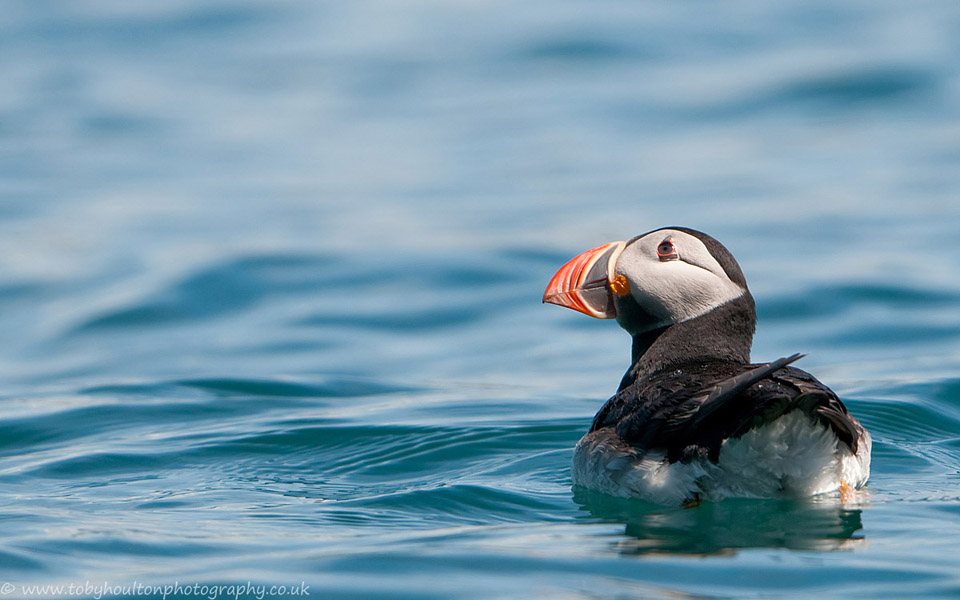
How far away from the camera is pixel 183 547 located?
533 cm

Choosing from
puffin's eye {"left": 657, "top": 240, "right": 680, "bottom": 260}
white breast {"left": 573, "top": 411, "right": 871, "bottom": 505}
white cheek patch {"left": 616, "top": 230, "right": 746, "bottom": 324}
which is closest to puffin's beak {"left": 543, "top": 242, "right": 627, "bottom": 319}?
white cheek patch {"left": 616, "top": 230, "right": 746, "bottom": 324}

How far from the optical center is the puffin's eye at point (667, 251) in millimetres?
6250

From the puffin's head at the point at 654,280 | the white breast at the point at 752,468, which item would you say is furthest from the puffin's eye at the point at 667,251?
the white breast at the point at 752,468

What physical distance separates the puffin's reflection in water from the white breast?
0.06m

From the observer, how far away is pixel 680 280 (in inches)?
245

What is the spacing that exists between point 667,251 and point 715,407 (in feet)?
4.89

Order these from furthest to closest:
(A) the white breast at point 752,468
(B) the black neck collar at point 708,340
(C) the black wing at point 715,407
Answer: (B) the black neck collar at point 708,340 < (A) the white breast at point 752,468 < (C) the black wing at point 715,407

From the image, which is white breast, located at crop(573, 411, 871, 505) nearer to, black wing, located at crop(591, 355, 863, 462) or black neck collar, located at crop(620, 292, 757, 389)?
black wing, located at crop(591, 355, 863, 462)

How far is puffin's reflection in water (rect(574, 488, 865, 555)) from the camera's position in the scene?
5.02 meters

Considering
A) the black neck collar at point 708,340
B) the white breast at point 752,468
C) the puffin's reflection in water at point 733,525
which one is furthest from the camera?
the black neck collar at point 708,340

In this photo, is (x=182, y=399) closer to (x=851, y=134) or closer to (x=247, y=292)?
(x=247, y=292)

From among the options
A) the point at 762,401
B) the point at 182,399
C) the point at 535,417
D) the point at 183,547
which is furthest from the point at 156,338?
the point at 762,401

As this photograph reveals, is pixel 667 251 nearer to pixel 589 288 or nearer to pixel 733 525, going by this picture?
pixel 589 288

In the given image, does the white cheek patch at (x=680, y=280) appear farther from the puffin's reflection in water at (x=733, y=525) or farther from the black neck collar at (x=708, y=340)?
the puffin's reflection in water at (x=733, y=525)
